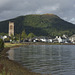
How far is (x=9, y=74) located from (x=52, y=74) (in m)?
9.19

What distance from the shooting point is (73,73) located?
3516cm

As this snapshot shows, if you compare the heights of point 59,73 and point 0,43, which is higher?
point 0,43

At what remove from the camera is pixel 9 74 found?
27.8 meters

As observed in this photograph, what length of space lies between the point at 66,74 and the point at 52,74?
2651 millimetres

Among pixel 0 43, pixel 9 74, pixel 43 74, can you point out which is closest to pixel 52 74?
pixel 43 74

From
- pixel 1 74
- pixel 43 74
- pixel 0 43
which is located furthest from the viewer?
pixel 0 43

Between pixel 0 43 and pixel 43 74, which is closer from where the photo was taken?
pixel 43 74

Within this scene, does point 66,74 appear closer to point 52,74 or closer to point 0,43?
point 52,74

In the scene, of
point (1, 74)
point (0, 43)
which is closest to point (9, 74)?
point (1, 74)

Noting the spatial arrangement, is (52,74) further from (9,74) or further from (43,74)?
(9,74)

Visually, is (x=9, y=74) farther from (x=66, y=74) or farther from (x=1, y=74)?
(x=66, y=74)

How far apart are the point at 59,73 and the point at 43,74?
11.8 feet

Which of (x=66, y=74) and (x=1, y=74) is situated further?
(x=66, y=74)

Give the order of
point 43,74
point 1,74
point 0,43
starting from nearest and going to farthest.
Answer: point 1,74 < point 43,74 < point 0,43
